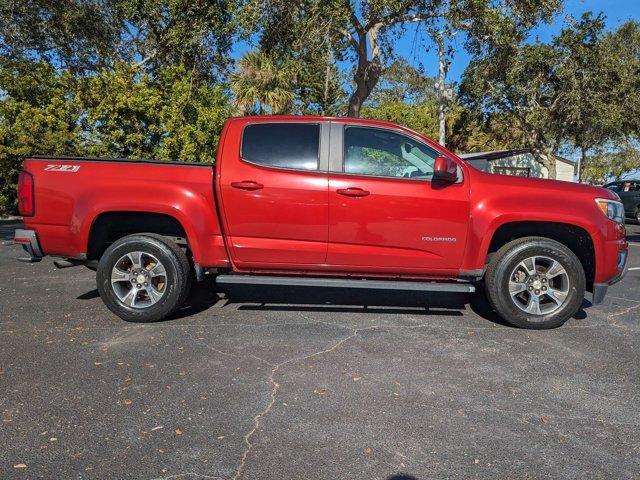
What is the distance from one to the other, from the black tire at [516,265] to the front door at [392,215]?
1.32 feet

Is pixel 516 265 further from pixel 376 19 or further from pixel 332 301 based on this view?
pixel 376 19

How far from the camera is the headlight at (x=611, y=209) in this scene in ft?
16.5

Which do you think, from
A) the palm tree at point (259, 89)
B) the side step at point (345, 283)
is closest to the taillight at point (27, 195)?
the side step at point (345, 283)

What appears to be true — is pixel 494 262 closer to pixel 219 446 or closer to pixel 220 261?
pixel 220 261

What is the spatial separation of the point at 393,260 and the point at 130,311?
8.47 feet

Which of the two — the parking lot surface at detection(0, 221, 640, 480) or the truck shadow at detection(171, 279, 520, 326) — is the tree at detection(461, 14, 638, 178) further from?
the parking lot surface at detection(0, 221, 640, 480)

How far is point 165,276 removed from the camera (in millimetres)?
5043

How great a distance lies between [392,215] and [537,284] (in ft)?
5.10

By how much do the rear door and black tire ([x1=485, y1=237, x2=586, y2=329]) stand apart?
5.49ft

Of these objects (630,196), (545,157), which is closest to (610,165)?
(545,157)

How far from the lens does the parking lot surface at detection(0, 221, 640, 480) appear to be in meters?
2.71

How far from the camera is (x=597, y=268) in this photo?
16.4ft

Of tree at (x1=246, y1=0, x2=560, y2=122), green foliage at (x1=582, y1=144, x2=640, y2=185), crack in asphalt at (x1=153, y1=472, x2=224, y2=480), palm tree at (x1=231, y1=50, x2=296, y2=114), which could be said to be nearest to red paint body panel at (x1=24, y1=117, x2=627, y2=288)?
crack in asphalt at (x1=153, y1=472, x2=224, y2=480)

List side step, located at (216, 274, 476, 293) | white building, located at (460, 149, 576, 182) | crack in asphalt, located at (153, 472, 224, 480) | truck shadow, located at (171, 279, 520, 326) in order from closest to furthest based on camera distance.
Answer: crack in asphalt, located at (153, 472, 224, 480) < side step, located at (216, 274, 476, 293) < truck shadow, located at (171, 279, 520, 326) < white building, located at (460, 149, 576, 182)
